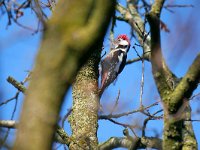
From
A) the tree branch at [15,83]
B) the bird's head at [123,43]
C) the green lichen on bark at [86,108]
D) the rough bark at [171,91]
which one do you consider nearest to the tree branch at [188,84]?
the rough bark at [171,91]

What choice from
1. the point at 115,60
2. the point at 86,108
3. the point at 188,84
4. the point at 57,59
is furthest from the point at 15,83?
the point at 115,60

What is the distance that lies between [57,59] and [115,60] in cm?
581

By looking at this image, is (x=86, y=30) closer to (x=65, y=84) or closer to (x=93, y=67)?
(x=65, y=84)

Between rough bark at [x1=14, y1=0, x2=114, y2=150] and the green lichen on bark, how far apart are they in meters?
1.82

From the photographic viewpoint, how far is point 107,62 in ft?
24.9

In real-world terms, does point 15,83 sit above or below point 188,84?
above

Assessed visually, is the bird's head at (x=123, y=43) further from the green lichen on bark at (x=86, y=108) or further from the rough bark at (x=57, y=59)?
the rough bark at (x=57, y=59)

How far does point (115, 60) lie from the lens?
766cm

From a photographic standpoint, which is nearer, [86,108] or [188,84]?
[188,84]

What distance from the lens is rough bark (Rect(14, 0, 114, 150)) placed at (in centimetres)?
176

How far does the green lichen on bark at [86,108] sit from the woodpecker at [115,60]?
2.75 metres

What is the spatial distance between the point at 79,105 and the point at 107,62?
3.78 meters

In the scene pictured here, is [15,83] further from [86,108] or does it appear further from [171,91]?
[171,91]

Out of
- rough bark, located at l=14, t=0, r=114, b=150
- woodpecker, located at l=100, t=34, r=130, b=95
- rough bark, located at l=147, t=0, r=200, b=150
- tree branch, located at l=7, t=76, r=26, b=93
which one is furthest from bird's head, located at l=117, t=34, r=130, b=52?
rough bark, located at l=14, t=0, r=114, b=150
